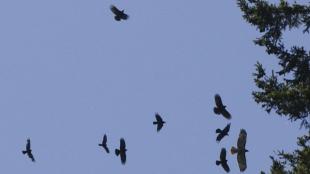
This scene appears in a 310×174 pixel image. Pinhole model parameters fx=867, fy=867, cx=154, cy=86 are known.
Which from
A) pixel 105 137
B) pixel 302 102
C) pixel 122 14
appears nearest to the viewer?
pixel 302 102

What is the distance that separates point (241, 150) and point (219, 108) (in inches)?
88.3

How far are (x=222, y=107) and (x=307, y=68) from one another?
6.24m

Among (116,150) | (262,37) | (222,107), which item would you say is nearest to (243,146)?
(222,107)

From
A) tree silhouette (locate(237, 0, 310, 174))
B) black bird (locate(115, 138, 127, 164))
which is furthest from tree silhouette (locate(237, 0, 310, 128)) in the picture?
black bird (locate(115, 138, 127, 164))

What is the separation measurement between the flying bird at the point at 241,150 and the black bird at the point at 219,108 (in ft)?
3.98

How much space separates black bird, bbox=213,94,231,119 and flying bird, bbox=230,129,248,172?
1.21 meters

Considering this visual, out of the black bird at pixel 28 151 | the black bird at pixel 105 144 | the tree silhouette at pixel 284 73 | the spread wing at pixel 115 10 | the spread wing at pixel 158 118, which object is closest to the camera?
the tree silhouette at pixel 284 73

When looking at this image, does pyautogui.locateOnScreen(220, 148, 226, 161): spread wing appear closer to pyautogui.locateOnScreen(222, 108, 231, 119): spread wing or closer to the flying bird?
pyautogui.locateOnScreen(222, 108, 231, 119): spread wing

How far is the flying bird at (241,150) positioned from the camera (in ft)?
84.4

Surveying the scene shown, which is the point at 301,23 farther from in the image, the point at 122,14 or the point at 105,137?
the point at 105,137

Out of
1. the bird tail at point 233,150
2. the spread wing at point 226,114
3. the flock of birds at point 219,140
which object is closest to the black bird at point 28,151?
the flock of birds at point 219,140

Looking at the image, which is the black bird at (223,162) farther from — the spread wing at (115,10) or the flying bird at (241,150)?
the spread wing at (115,10)

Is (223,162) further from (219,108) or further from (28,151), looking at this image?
(28,151)

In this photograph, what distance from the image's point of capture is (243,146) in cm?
2703
